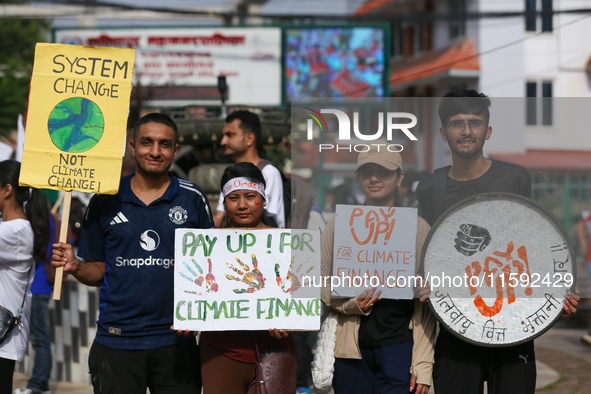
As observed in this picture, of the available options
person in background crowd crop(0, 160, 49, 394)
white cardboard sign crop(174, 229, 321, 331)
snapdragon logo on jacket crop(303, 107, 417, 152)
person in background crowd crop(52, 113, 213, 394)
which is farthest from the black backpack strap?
person in background crowd crop(0, 160, 49, 394)

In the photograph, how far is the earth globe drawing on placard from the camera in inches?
135

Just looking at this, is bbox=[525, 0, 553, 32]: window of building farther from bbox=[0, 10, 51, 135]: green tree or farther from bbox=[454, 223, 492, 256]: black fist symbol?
bbox=[454, 223, 492, 256]: black fist symbol

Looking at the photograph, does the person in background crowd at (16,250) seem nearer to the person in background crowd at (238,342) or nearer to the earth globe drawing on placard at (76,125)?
the earth globe drawing on placard at (76,125)

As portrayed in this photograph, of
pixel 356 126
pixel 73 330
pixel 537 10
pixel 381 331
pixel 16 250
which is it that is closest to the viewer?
pixel 381 331

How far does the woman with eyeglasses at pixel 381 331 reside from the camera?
11.1ft

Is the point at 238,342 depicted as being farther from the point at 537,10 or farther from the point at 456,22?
the point at 456,22

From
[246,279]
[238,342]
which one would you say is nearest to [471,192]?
[246,279]

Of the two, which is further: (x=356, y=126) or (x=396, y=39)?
(x=396, y=39)

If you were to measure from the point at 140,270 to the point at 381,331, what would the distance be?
1.26 m

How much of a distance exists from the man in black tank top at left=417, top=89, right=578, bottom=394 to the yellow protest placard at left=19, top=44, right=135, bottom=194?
1.64 metres

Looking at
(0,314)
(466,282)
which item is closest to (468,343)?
(466,282)

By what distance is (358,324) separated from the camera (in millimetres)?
3432

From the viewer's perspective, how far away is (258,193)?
343cm

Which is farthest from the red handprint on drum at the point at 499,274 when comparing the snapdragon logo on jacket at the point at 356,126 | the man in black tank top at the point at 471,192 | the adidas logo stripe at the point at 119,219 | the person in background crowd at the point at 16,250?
the person in background crowd at the point at 16,250
